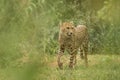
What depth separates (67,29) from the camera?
12047mm

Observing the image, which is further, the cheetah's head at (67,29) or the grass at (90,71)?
the cheetah's head at (67,29)

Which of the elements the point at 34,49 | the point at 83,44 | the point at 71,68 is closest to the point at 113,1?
the point at 34,49

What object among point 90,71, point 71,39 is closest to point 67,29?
point 71,39

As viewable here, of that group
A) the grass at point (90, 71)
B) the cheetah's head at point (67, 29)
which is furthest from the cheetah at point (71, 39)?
the grass at point (90, 71)

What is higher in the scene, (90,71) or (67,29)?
(67,29)

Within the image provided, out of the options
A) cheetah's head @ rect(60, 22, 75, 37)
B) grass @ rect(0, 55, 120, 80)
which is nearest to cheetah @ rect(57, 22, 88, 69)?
cheetah's head @ rect(60, 22, 75, 37)

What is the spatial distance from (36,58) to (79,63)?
38.3ft

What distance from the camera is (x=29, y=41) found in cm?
197

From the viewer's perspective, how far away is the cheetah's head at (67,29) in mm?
11949

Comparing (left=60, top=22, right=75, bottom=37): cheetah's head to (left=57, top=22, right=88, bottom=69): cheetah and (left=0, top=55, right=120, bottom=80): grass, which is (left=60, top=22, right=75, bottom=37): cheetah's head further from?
(left=0, top=55, right=120, bottom=80): grass

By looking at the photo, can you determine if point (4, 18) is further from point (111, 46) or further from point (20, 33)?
point (111, 46)

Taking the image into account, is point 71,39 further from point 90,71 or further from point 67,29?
point 90,71

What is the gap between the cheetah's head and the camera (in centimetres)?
1195

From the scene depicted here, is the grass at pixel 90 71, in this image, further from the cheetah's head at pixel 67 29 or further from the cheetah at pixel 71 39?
the cheetah's head at pixel 67 29
